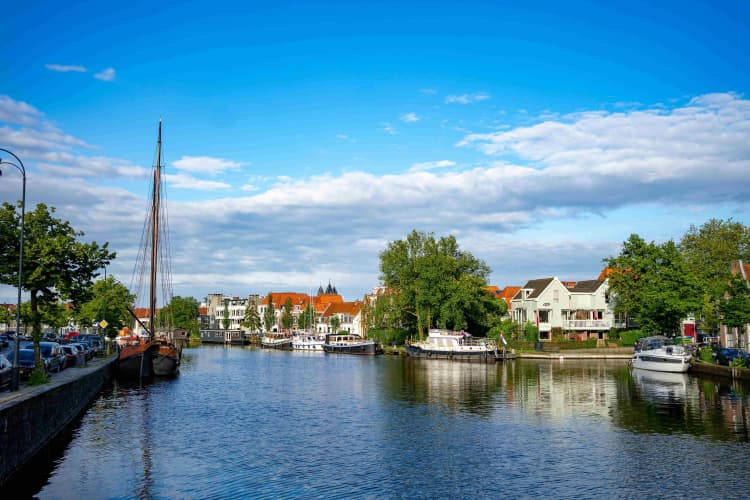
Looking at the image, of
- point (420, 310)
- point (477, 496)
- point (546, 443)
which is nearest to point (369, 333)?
point (420, 310)

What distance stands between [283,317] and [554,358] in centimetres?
11693

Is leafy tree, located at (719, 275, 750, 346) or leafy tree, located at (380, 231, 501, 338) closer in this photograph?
leafy tree, located at (719, 275, 750, 346)

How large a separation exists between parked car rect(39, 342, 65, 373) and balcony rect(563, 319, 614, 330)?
81605mm

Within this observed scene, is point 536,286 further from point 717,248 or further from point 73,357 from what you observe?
point 73,357

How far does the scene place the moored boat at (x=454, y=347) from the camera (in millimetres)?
88625

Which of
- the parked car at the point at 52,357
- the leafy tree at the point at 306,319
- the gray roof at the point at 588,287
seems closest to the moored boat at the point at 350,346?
the gray roof at the point at 588,287

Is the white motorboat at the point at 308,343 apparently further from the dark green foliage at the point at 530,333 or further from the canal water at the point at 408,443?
the canal water at the point at 408,443

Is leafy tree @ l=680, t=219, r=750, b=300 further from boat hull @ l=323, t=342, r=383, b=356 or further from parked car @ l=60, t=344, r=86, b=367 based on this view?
parked car @ l=60, t=344, r=86, b=367

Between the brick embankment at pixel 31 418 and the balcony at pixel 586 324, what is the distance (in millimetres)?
85817

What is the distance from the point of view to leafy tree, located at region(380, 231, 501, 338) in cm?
10038

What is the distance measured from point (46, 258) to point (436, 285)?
67.9 meters

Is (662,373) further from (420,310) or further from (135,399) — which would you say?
(135,399)

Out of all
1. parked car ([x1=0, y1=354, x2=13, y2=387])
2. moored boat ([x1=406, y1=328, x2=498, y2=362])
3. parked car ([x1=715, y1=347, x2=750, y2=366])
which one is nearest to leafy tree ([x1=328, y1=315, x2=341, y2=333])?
moored boat ([x1=406, y1=328, x2=498, y2=362])

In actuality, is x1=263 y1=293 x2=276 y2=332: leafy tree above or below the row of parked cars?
above
